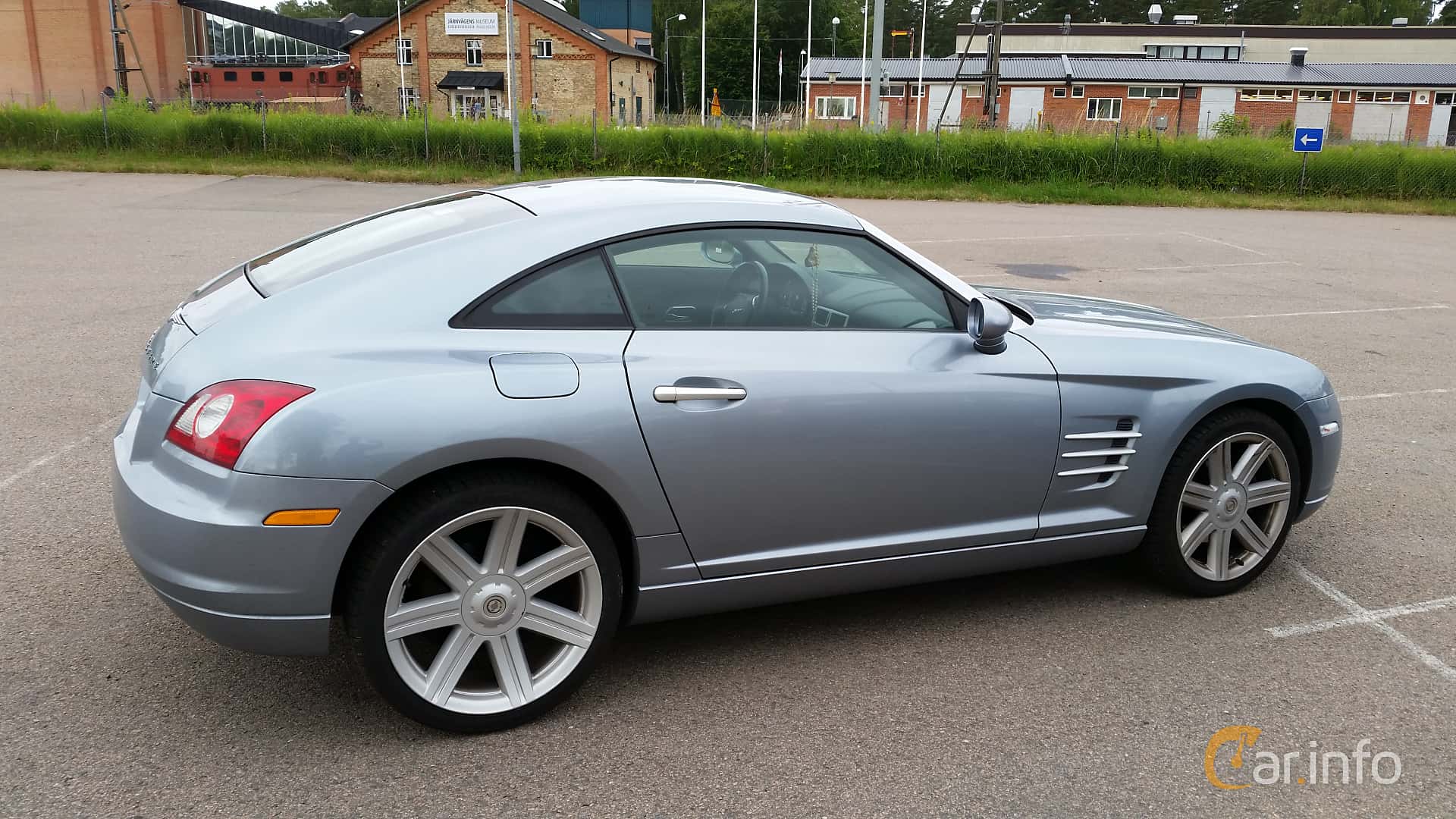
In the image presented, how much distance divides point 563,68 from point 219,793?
5911 centimetres

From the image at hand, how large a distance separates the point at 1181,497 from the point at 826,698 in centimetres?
162

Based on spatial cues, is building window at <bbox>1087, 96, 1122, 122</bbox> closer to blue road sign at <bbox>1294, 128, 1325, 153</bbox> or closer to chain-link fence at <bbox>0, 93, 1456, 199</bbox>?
chain-link fence at <bbox>0, 93, 1456, 199</bbox>

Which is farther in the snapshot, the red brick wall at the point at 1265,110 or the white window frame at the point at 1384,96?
the red brick wall at the point at 1265,110

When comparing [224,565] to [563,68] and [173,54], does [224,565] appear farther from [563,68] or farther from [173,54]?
[173,54]

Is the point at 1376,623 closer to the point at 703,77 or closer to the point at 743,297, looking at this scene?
the point at 743,297

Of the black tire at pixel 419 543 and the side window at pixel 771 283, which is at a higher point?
the side window at pixel 771 283

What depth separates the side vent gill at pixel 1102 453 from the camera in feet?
12.9

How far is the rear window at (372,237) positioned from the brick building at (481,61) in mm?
55445

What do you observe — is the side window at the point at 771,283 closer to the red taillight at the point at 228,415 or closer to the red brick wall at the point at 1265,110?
the red taillight at the point at 228,415

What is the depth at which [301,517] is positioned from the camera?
2.90m

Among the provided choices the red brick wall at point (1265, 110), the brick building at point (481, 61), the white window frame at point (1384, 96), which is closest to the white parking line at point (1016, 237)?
the brick building at point (481, 61)

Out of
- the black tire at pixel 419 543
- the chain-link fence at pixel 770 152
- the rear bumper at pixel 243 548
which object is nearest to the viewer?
the rear bumper at pixel 243 548

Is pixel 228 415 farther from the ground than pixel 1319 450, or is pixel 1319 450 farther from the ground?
pixel 228 415

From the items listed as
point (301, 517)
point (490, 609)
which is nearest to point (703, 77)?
point (490, 609)
